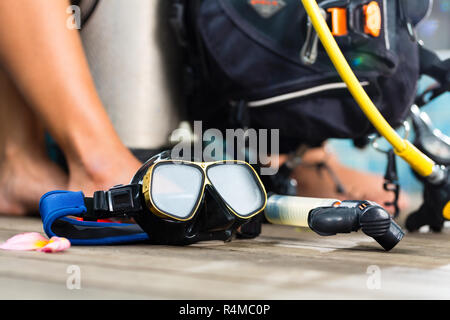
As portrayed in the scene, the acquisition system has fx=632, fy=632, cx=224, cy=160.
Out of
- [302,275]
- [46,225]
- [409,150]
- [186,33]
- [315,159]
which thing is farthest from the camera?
[315,159]

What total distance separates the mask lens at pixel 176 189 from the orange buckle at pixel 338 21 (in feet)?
1.12

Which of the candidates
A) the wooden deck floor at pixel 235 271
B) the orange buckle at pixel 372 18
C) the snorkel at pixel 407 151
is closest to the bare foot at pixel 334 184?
the snorkel at pixel 407 151

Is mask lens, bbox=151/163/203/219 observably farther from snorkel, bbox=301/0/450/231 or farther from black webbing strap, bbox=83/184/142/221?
snorkel, bbox=301/0/450/231

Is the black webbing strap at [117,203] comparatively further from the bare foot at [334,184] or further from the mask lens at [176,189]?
the bare foot at [334,184]

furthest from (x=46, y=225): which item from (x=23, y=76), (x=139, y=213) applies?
(x=23, y=76)

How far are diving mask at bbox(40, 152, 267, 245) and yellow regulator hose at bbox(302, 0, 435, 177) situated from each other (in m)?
0.19

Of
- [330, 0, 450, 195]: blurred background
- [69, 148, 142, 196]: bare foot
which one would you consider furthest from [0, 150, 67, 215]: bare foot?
[330, 0, 450, 195]: blurred background

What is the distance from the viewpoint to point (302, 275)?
56cm

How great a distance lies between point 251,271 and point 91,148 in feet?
1.54

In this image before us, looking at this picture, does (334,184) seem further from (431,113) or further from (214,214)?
(214,214)

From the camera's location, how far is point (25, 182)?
43.5 inches

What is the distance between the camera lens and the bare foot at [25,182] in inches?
42.9

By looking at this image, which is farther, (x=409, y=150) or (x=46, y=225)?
(x=409, y=150)

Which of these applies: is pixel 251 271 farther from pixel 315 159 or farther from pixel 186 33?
pixel 315 159
